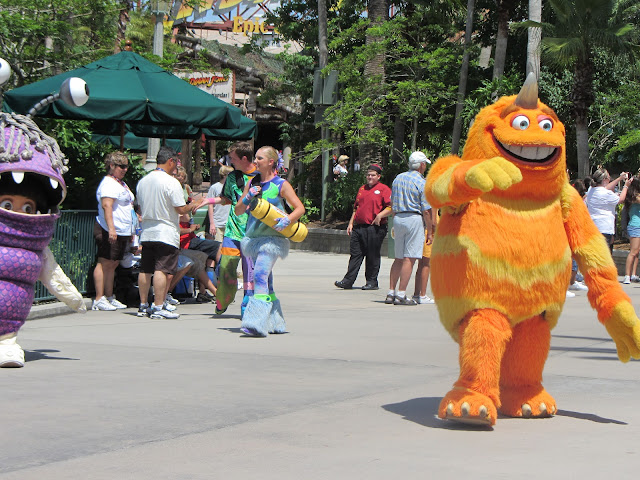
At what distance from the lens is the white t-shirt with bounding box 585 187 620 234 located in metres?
14.8

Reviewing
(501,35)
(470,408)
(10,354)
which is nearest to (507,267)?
(470,408)

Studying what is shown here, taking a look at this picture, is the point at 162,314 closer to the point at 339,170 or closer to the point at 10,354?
the point at 10,354

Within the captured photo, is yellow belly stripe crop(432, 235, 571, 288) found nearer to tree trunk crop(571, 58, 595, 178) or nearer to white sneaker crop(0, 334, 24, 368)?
white sneaker crop(0, 334, 24, 368)

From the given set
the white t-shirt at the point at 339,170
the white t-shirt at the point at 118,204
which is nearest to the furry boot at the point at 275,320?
the white t-shirt at the point at 118,204

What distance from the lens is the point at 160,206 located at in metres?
10.3

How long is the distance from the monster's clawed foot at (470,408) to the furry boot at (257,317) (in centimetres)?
399

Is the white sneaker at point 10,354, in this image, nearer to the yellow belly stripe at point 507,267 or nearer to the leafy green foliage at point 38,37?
the yellow belly stripe at point 507,267

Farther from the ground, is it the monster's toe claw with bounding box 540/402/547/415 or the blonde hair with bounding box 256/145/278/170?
the blonde hair with bounding box 256/145/278/170

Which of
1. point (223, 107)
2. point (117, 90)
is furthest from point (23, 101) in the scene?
point (223, 107)

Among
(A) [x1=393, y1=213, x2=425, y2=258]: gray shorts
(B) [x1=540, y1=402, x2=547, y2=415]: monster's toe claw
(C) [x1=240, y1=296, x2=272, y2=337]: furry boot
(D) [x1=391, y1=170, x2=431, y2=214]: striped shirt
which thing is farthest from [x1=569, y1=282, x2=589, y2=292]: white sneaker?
(B) [x1=540, y1=402, x2=547, y2=415]: monster's toe claw

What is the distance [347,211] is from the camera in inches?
1018

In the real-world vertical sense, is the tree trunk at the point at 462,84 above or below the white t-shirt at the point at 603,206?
above

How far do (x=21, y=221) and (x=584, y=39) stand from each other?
18.8 m

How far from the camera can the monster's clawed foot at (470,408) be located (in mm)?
5094
